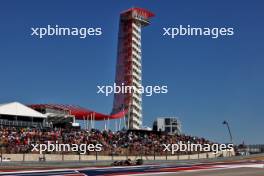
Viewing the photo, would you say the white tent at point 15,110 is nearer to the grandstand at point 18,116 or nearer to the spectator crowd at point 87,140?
the grandstand at point 18,116

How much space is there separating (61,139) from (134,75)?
8659cm

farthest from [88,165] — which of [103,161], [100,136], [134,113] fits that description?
[134,113]

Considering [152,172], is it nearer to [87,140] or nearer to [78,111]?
[87,140]

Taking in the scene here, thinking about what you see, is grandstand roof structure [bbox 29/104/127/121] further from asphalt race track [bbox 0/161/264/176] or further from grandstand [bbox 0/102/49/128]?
asphalt race track [bbox 0/161/264/176]

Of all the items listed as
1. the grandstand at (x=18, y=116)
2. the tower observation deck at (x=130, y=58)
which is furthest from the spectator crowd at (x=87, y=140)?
the tower observation deck at (x=130, y=58)

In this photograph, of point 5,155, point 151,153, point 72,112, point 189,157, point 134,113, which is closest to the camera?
point 5,155

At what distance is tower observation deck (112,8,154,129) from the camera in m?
133

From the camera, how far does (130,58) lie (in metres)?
137

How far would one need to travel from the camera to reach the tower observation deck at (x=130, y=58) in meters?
133

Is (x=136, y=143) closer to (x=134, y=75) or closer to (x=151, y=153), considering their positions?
(x=151, y=153)

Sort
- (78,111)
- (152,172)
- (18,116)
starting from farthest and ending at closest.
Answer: (78,111)
(18,116)
(152,172)

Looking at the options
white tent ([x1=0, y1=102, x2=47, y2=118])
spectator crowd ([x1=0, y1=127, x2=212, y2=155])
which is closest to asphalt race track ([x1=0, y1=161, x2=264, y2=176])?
spectator crowd ([x1=0, y1=127, x2=212, y2=155])

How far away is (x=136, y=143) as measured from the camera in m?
58.1

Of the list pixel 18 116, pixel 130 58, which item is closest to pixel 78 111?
pixel 18 116
